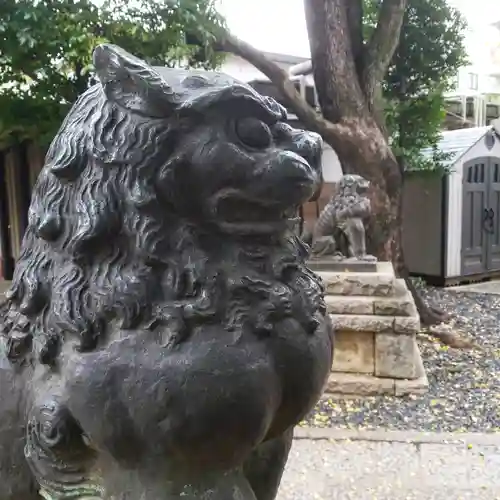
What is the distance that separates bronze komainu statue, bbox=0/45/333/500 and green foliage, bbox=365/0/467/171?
6.03 meters

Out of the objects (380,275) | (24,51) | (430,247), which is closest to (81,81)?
(24,51)

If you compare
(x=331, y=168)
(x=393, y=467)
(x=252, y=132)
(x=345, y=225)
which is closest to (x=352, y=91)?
(x=345, y=225)

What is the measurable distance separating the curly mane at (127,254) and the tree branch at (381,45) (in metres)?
5.36

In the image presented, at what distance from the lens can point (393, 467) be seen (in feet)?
10.2

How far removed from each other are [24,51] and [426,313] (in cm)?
437

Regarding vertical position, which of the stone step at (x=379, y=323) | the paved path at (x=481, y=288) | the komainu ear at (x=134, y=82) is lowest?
the paved path at (x=481, y=288)

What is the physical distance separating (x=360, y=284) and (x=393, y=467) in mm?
1563

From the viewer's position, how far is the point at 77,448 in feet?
3.59

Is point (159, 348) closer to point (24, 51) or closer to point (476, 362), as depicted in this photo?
point (24, 51)

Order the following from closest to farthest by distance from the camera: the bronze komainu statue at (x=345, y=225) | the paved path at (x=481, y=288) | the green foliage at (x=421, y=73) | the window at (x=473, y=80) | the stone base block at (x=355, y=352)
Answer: the stone base block at (x=355, y=352)
the bronze komainu statue at (x=345, y=225)
the green foliage at (x=421, y=73)
the paved path at (x=481, y=288)
the window at (x=473, y=80)

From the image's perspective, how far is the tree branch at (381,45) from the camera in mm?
6070

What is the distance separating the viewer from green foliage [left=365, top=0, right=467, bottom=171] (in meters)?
6.93

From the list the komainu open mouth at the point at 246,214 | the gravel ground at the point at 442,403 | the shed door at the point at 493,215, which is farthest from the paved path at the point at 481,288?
the komainu open mouth at the point at 246,214

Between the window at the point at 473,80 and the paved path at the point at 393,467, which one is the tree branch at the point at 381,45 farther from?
the window at the point at 473,80
